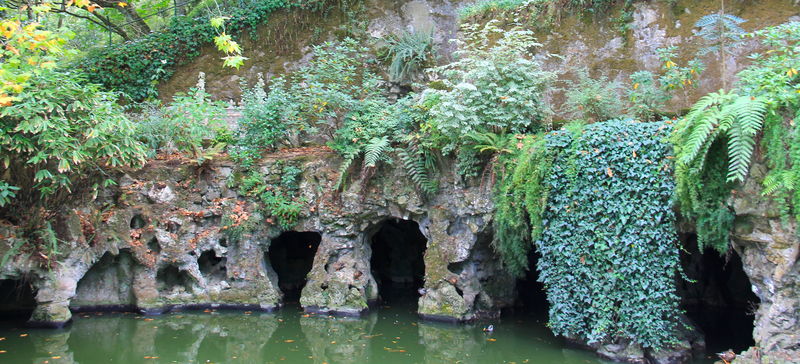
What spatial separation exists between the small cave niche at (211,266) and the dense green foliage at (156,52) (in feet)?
17.0

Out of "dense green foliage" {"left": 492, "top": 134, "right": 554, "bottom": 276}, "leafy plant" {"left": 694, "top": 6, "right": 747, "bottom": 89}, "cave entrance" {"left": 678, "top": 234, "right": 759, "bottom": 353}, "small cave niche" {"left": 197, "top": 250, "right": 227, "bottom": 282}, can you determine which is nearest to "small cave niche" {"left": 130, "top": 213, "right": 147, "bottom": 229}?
"small cave niche" {"left": 197, "top": 250, "right": 227, "bottom": 282}

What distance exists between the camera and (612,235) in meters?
8.41

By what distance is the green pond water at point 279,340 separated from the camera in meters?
8.82

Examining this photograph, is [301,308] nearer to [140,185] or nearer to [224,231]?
[224,231]

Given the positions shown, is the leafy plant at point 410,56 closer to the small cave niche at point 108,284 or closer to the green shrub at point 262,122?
the green shrub at point 262,122

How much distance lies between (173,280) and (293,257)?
11.1 ft

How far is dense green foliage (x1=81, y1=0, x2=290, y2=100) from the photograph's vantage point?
15.5 meters

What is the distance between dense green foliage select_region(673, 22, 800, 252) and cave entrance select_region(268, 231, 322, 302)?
913 cm

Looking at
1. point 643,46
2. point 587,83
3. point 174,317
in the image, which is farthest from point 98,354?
point 643,46

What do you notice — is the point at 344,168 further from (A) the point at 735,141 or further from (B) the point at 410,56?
(A) the point at 735,141

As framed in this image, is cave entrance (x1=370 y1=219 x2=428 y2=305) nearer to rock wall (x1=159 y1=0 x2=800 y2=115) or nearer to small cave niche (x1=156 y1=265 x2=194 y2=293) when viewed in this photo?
rock wall (x1=159 y1=0 x2=800 y2=115)

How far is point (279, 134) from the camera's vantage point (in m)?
12.6

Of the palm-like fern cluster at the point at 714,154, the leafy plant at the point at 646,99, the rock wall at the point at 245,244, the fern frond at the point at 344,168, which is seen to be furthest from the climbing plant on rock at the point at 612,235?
the fern frond at the point at 344,168

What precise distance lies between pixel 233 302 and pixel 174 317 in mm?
1152
